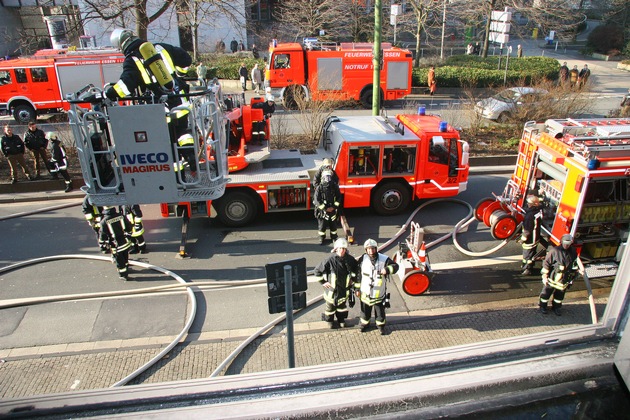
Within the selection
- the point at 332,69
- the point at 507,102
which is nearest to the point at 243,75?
the point at 332,69

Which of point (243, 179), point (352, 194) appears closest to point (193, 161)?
point (243, 179)

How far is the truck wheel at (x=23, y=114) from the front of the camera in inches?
723

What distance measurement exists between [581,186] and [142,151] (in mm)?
6450

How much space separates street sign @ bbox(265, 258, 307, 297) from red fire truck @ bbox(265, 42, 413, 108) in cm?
1489

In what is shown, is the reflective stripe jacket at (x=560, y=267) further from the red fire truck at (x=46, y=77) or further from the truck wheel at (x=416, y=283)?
the red fire truck at (x=46, y=77)

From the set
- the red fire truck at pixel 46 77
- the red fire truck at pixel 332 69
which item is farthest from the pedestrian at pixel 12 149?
the red fire truck at pixel 332 69

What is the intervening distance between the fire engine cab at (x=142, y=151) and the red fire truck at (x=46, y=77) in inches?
536

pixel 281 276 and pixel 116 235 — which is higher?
pixel 281 276

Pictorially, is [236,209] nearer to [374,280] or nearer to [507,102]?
[374,280]

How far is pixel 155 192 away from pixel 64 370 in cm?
253

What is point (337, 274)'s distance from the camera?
256 inches

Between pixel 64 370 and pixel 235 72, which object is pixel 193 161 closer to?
pixel 64 370

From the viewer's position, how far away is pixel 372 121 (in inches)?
433

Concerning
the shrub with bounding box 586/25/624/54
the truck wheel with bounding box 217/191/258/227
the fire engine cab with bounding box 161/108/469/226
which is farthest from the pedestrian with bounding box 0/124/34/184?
the shrub with bounding box 586/25/624/54
